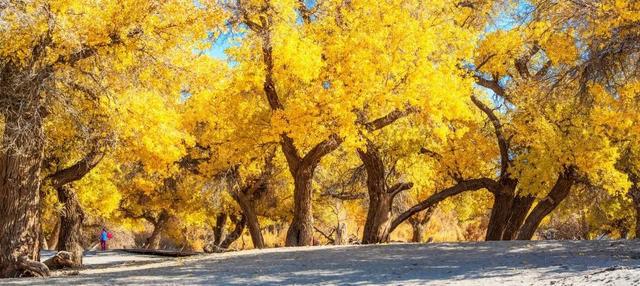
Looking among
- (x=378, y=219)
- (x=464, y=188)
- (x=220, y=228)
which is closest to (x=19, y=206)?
(x=378, y=219)

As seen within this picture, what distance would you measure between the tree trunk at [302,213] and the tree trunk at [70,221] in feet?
17.5

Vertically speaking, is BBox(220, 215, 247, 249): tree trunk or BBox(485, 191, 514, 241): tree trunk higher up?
BBox(220, 215, 247, 249): tree trunk

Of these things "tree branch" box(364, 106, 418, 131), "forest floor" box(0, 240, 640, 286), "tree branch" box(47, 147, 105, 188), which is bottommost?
"forest floor" box(0, 240, 640, 286)

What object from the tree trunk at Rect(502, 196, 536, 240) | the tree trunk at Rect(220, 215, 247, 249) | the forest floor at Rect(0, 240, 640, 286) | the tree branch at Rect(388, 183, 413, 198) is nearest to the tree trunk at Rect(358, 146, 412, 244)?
the tree branch at Rect(388, 183, 413, 198)

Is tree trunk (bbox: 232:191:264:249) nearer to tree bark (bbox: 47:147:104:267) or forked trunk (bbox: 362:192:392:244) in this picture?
forked trunk (bbox: 362:192:392:244)

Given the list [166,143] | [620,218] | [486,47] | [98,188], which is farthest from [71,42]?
[620,218]

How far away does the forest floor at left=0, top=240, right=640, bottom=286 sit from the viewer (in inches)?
321

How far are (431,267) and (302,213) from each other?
30.1 feet

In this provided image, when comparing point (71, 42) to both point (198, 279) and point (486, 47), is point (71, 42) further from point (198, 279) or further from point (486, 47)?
point (486, 47)

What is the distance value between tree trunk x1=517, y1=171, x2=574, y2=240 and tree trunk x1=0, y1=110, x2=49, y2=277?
1303 cm

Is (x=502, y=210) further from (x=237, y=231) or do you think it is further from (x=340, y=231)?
(x=237, y=231)

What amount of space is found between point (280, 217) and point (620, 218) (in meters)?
13.3

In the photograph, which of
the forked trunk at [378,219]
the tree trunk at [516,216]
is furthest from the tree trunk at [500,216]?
the forked trunk at [378,219]

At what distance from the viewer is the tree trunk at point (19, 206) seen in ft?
40.3
